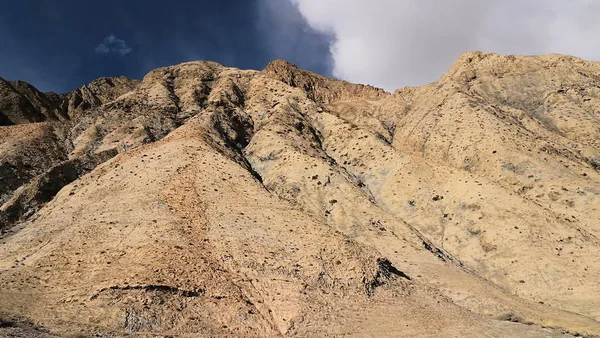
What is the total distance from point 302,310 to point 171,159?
2397cm

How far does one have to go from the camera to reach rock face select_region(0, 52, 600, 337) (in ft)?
80.4

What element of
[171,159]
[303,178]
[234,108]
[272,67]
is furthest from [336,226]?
[272,67]

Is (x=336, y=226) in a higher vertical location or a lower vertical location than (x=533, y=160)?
lower

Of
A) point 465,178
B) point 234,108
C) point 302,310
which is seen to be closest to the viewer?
point 302,310

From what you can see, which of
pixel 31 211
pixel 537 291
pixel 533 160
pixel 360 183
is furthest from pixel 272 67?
pixel 537 291

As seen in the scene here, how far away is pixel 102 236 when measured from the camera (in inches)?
1160

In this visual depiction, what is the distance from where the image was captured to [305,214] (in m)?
37.2

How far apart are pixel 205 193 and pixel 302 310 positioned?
15.9 metres

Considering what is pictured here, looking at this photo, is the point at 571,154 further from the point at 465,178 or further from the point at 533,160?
the point at 465,178

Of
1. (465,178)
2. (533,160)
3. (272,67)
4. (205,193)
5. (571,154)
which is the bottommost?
(205,193)

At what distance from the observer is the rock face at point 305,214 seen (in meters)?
24.5

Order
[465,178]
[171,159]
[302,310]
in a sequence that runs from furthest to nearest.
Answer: [465,178] → [171,159] → [302,310]

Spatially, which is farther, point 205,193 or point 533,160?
point 533,160

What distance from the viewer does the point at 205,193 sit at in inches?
1458
